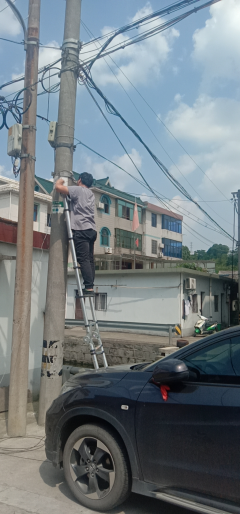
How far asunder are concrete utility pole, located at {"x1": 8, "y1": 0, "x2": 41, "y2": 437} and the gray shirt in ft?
2.17

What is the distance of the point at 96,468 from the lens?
3.63 metres

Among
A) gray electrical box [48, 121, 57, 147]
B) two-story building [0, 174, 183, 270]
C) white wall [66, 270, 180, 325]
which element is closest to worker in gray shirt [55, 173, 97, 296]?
gray electrical box [48, 121, 57, 147]

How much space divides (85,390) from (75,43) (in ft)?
17.4

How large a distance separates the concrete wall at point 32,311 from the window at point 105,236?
26.2m

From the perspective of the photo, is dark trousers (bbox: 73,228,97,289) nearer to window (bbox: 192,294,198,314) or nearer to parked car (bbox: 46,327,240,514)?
parked car (bbox: 46,327,240,514)

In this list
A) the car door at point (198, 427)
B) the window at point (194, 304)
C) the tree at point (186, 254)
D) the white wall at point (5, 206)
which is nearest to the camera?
the car door at point (198, 427)

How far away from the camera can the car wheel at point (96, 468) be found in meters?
3.46

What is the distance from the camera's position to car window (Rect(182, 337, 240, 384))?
319 centimetres

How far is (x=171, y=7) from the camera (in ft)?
21.9

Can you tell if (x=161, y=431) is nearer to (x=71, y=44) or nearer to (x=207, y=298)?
(x=71, y=44)

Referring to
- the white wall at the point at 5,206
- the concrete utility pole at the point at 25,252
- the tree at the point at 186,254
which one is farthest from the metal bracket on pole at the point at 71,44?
the tree at the point at 186,254

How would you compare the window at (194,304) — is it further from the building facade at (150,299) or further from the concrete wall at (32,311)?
the concrete wall at (32,311)

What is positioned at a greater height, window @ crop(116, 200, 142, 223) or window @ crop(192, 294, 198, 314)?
window @ crop(116, 200, 142, 223)

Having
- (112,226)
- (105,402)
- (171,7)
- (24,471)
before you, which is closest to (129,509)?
(105,402)
